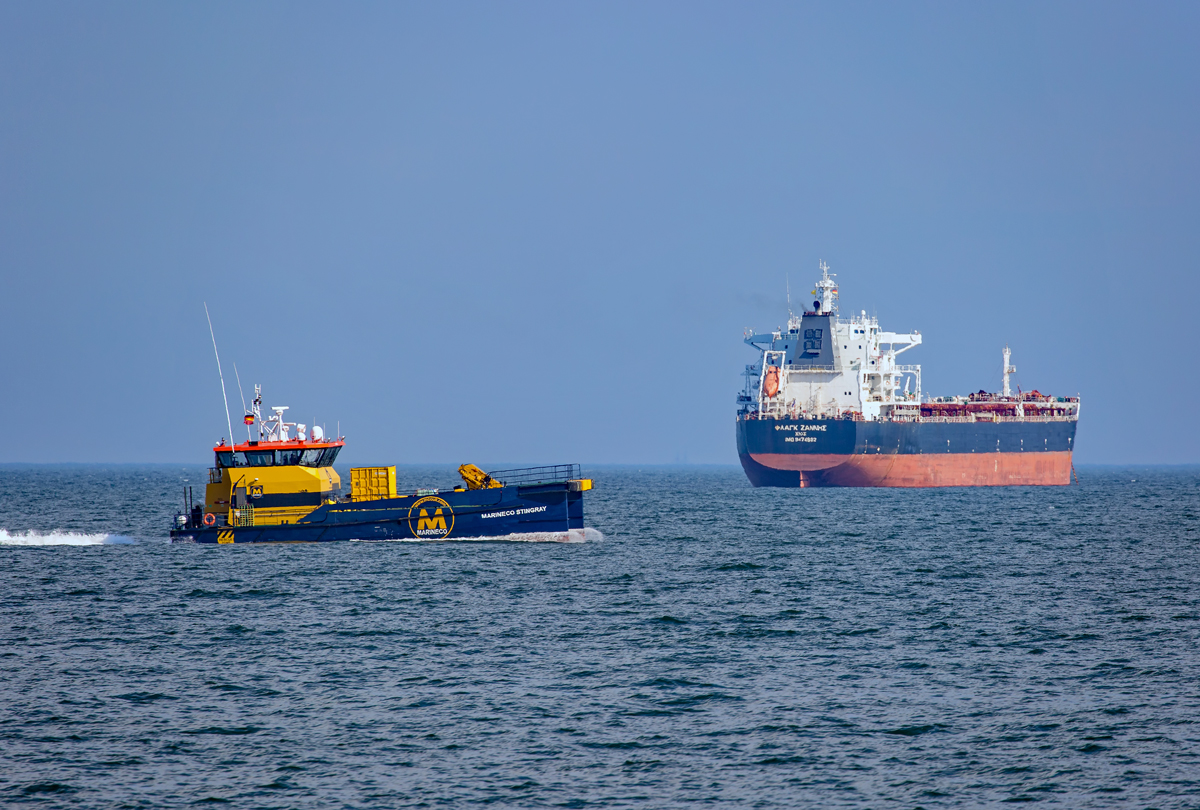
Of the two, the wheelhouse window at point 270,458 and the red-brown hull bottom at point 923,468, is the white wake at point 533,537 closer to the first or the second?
the wheelhouse window at point 270,458

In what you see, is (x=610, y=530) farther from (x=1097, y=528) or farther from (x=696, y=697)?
(x=696, y=697)

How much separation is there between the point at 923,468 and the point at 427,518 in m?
62.1

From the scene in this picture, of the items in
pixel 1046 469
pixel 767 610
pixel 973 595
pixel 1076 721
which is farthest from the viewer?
pixel 1046 469

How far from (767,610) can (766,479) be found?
6479cm

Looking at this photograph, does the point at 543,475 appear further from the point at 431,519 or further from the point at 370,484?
the point at 370,484

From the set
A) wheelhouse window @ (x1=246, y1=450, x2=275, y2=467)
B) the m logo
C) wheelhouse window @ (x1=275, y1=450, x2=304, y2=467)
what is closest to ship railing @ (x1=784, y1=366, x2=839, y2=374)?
the m logo

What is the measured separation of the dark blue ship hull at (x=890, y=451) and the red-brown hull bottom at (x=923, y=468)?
0.07 meters

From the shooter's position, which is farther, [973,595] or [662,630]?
[973,595]

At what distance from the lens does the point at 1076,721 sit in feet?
Result: 58.2

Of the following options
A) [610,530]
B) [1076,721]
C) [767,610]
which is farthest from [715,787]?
[610,530]

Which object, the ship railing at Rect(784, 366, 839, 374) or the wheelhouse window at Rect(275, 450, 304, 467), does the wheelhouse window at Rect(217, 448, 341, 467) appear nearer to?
the wheelhouse window at Rect(275, 450, 304, 467)

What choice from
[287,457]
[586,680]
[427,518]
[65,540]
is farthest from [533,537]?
[65,540]

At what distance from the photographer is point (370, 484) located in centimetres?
3831

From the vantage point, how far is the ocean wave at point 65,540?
44.7 meters
